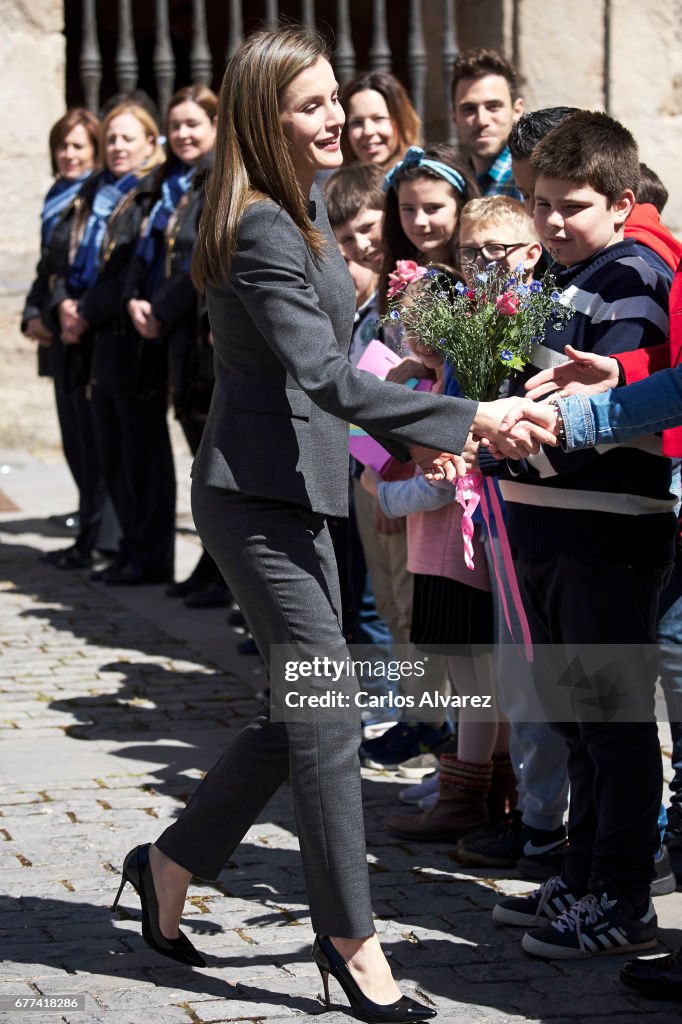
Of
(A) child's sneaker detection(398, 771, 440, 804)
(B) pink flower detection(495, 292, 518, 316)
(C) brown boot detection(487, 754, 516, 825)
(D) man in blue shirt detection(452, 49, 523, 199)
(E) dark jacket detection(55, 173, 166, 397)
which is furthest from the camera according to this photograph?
(E) dark jacket detection(55, 173, 166, 397)

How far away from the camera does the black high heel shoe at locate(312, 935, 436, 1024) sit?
327 cm

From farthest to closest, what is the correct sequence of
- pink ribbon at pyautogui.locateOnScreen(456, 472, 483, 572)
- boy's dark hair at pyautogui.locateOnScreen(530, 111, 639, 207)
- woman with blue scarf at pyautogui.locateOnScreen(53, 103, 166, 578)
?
woman with blue scarf at pyautogui.locateOnScreen(53, 103, 166, 578) < pink ribbon at pyautogui.locateOnScreen(456, 472, 483, 572) < boy's dark hair at pyautogui.locateOnScreen(530, 111, 639, 207)

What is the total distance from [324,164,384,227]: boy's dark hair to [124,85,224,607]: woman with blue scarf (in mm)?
1855

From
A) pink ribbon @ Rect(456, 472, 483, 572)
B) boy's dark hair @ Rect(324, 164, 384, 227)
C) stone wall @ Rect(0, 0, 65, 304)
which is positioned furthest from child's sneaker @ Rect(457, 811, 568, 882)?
stone wall @ Rect(0, 0, 65, 304)

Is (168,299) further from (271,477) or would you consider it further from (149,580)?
(271,477)

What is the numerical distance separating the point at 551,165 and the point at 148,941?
195cm

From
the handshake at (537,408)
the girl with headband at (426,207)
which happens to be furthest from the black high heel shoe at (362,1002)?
the girl with headband at (426,207)

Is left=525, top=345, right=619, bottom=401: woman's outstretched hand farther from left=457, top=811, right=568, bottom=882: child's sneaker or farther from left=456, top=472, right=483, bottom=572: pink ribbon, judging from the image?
left=457, top=811, right=568, bottom=882: child's sneaker

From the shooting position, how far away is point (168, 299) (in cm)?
746

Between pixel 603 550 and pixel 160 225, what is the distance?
15.1 feet

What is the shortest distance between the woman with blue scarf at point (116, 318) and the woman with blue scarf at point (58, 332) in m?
0.24

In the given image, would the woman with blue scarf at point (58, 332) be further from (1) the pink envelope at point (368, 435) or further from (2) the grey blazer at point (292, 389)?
(2) the grey blazer at point (292, 389)

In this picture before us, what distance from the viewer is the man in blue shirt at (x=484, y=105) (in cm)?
604

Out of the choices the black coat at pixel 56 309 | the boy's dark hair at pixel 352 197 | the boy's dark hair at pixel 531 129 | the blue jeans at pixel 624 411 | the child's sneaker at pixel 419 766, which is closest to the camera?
the blue jeans at pixel 624 411
